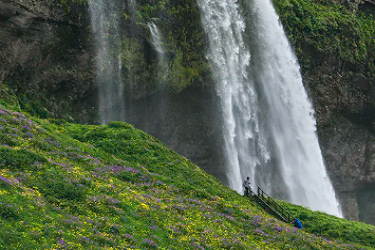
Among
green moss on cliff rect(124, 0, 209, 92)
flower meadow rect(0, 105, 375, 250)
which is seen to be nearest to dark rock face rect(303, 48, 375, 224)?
green moss on cliff rect(124, 0, 209, 92)

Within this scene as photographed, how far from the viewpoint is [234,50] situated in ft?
136

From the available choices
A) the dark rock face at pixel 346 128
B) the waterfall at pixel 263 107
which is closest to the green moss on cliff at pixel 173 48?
the waterfall at pixel 263 107

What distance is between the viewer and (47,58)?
3203cm

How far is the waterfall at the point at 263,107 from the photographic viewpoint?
39.8 m

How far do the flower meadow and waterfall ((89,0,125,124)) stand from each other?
28.2 ft

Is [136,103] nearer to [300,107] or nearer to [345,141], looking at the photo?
[300,107]

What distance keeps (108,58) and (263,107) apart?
54.1 ft

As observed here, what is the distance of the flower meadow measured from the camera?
13328 mm

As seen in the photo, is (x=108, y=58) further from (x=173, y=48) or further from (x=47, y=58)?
(x=173, y=48)

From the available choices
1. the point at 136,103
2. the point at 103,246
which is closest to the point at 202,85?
the point at 136,103

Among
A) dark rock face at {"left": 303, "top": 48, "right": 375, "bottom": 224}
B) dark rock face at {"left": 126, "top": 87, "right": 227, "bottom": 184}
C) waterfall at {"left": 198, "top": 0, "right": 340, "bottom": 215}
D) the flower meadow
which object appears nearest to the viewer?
the flower meadow

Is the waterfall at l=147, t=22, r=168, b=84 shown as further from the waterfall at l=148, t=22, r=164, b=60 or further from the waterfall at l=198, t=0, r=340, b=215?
the waterfall at l=198, t=0, r=340, b=215

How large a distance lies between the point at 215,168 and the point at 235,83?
27.7 ft

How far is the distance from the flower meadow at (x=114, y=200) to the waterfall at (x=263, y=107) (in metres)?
14.0
